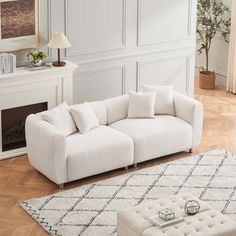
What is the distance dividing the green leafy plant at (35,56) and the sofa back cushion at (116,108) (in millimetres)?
952

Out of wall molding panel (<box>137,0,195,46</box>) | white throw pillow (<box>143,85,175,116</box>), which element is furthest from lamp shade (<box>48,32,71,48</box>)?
wall molding panel (<box>137,0,195,46</box>)

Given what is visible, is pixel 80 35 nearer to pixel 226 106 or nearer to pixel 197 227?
pixel 226 106

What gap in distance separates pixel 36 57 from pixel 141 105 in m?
1.42

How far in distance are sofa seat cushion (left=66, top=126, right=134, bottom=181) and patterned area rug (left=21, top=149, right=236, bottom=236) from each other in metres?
0.17

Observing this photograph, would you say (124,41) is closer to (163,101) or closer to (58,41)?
(163,101)

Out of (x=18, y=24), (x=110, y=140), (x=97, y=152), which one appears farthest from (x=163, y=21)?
(x=97, y=152)

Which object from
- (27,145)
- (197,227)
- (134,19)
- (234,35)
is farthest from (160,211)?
(234,35)

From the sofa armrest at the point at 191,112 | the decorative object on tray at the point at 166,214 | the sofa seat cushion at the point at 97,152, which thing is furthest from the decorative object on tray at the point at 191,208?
the sofa armrest at the point at 191,112

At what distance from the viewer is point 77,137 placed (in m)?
7.89

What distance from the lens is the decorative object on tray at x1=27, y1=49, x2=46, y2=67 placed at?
27.7 feet

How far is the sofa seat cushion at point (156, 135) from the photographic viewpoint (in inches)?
321

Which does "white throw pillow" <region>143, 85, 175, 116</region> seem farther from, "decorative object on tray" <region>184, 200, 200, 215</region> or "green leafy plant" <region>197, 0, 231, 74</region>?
"green leafy plant" <region>197, 0, 231, 74</region>

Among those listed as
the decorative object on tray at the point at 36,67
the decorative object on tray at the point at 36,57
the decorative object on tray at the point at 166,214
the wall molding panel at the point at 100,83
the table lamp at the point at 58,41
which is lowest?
the decorative object on tray at the point at 166,214

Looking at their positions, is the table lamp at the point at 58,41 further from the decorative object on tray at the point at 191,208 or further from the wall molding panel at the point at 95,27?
the decorative object on tray at the point at 191,208
